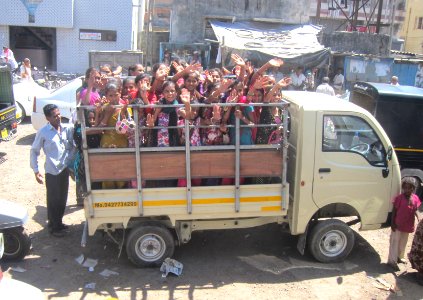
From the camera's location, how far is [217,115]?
480 centimetres

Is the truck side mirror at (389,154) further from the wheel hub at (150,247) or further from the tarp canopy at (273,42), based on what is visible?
the tarp canopy at (273,42)

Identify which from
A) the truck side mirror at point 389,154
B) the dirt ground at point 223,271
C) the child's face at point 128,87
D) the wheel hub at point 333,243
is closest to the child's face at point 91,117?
the child's face at point 128,87

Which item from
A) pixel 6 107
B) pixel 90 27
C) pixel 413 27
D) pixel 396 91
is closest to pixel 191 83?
pixel 396 91

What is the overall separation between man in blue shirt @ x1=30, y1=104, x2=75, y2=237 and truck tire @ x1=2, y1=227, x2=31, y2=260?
2.16ft

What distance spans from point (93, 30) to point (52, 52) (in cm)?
251

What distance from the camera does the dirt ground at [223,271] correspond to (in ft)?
15.8

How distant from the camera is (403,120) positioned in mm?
7270

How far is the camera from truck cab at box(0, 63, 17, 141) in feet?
29.2

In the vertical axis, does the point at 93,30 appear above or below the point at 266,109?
above

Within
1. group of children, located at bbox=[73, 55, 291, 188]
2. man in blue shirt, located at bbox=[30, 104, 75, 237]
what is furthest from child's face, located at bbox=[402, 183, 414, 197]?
man in blue shirt, located at bbox=[30, 104, 75, 237]

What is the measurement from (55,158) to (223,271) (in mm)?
2531

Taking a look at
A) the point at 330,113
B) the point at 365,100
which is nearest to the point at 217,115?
the point at 330,113

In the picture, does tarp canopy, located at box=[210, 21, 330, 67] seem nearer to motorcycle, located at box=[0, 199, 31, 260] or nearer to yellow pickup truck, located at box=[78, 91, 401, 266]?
yellow pickup truck, located at box=[78, 91, 401, 266]

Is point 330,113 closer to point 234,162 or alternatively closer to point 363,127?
point 363,127
